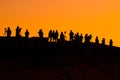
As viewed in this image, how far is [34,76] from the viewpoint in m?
61.6

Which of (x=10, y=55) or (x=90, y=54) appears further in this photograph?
(x=90, y=54)

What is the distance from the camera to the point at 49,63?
224 ft

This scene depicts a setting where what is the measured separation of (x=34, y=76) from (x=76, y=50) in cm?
1720

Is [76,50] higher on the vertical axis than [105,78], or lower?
higher

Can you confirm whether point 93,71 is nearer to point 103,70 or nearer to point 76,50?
point 103,70

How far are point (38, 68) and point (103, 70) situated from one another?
12922 millimetres

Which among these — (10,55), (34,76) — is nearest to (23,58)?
(10,55)

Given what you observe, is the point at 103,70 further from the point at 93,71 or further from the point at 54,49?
the point at 54,49

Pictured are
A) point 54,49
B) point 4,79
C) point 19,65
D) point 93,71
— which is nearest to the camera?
point 4,79

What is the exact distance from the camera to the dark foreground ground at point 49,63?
62031 millimetres

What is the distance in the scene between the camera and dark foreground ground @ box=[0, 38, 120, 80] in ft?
204

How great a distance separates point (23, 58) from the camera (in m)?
67.6

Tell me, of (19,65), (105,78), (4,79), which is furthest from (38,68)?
(105,78)

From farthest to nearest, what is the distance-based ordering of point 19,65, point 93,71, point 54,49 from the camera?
point 54,49, point 93,71, point 19,65
